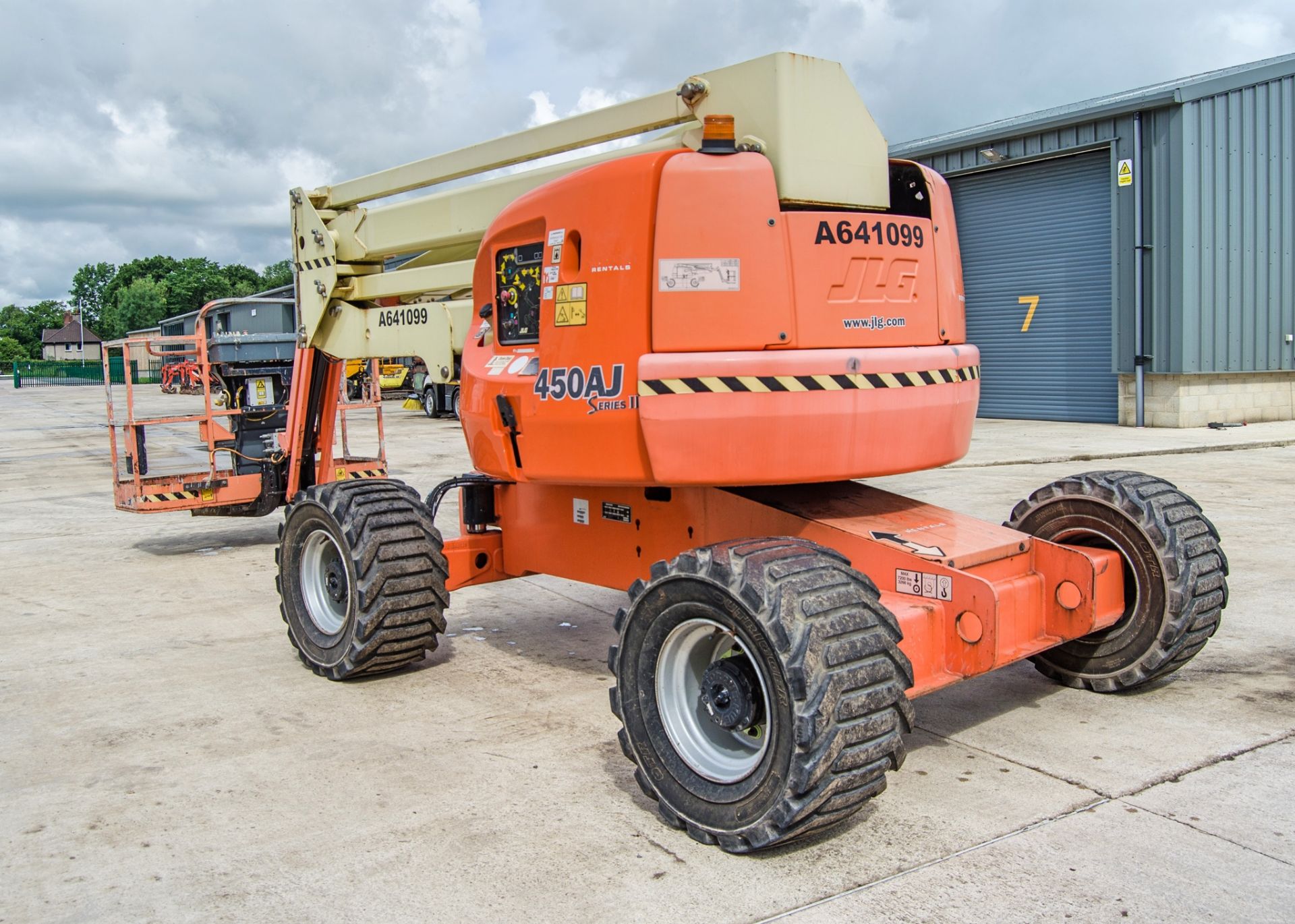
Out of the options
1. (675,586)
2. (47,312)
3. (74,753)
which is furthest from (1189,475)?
(47,312)

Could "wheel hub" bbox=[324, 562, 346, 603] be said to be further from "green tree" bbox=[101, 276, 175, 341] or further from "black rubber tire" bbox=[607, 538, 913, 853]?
"green tree" bbox=[101, 276, 175, 341]

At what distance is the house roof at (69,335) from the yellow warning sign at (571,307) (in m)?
146

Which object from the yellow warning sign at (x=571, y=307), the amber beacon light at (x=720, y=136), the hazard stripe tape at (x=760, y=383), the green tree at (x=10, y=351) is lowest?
the hazard stripe tape at (x=760, y=383)

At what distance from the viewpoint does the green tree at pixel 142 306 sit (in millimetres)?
109562

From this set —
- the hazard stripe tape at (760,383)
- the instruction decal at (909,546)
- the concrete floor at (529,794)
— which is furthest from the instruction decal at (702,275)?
the concrete floor at (529,794)

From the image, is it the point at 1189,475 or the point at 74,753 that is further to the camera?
the point at 1189,475

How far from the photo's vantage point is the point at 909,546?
481 cm

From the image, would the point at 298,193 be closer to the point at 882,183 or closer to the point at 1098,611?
the point at 882,183

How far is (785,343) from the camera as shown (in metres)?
4.51

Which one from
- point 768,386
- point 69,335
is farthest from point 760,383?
point 69,335

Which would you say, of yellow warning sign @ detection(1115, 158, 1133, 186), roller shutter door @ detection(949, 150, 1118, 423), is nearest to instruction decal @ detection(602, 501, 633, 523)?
yellow warning sign @ detection(1115, 158, 1133, 186)

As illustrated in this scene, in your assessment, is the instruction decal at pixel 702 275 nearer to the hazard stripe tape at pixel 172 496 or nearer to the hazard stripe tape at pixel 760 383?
the hazard stripe tape at pixel 760 383

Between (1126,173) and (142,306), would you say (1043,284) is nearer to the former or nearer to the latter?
(1126,173)

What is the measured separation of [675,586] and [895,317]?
62.6 inches
